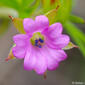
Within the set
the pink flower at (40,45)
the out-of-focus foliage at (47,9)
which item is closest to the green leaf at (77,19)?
the out-of-focus foliage at (47,9)

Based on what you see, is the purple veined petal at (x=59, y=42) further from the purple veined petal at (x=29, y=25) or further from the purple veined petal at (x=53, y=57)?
the purple veined petal at (x=29, y=25)

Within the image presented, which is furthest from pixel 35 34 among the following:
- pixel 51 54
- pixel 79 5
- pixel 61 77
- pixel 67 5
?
pixel 79 5

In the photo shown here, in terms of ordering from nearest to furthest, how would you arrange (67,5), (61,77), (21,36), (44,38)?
(21,36) < (44,38) < (67,5) < (61,77)

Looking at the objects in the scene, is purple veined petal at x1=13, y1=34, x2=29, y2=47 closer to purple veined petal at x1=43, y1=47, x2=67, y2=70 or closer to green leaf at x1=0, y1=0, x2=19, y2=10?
purple veined petal at x1=43, y1=47, x2=67, y2=70

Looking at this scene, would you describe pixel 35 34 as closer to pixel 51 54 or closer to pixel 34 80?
pixel 51 54

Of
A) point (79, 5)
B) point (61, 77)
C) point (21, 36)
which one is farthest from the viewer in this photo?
point (79, 5)

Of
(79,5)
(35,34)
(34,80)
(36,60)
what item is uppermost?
(35,34)
